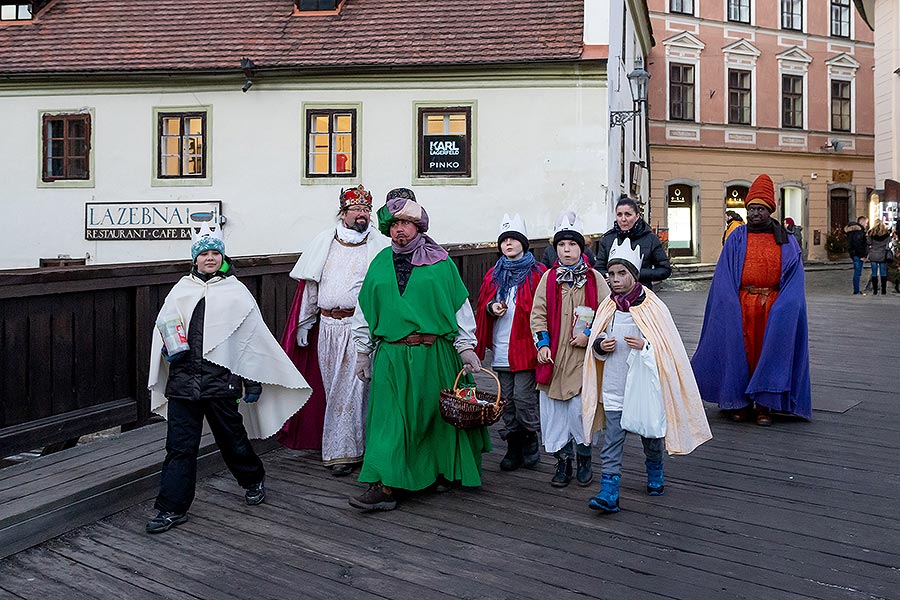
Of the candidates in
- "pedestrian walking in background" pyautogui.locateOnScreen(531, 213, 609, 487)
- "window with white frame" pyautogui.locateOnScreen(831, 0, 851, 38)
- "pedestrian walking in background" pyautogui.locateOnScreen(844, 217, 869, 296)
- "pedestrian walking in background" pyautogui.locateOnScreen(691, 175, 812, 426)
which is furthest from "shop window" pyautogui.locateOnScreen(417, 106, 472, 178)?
"window with white frame" pyautogui.locateOnScreen(831, 0, 851, 38)

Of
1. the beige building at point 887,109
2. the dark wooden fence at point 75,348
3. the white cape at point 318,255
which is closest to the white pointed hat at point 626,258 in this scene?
the white cape at point 318,255

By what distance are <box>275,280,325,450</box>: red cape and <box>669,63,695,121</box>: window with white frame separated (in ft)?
90.1

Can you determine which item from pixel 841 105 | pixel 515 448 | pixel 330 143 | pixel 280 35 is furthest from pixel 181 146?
pixel 841 105

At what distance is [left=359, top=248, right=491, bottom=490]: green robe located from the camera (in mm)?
5316

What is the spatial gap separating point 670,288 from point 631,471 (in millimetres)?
17501

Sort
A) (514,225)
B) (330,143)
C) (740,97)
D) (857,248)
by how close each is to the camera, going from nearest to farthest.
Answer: (514,225) < (330,143) < (857,248) < (740,97)

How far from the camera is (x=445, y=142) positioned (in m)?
18.7

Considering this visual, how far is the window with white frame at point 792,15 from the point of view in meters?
34.4

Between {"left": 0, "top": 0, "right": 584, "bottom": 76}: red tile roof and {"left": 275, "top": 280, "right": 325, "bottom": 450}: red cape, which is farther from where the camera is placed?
{"left": 0, "top": 0, "right": 584, "bottom": 76}: red tile roof

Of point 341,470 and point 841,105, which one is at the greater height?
point 841,105

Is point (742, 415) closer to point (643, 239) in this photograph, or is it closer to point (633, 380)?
point (643, 239)

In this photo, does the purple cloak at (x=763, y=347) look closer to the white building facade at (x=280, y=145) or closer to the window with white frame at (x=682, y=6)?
the white building facade at (x=280, y=145)

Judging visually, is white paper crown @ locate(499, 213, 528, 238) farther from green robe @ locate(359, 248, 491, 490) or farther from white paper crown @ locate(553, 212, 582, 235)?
green robe @ locate(359, 248, 491, 490)

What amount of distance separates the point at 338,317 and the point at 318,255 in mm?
424
